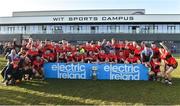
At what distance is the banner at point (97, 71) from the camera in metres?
15.5

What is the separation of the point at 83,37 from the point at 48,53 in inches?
1891

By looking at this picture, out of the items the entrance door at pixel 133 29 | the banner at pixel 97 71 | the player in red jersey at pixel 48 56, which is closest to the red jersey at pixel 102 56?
the banner at pixel 97 71

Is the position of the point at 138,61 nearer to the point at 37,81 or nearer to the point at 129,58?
the point at 129,58

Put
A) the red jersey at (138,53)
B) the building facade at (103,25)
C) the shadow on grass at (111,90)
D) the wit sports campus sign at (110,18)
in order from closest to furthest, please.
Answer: the shadow on grass at (111,90), the red jersey at (138,53), the wit sports campus sign at (110,18), the building facade at (103,25)

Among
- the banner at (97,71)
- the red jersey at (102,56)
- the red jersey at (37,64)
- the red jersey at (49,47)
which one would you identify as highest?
the red jersey at (49,47)

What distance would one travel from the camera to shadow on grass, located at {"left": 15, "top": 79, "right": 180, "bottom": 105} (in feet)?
38.0

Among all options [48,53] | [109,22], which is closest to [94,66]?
[48,53]

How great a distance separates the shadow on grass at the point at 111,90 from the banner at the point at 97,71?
0.58 metres

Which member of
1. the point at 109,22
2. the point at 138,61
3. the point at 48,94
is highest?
the point at 109,22

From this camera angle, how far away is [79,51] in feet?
57.6

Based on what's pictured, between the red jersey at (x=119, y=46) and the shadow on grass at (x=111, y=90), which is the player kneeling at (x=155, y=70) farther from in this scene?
the red jersey at (x=119, y=46)

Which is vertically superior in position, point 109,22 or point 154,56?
point 109,22

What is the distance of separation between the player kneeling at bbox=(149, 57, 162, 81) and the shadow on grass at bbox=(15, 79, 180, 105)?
774 millimetres

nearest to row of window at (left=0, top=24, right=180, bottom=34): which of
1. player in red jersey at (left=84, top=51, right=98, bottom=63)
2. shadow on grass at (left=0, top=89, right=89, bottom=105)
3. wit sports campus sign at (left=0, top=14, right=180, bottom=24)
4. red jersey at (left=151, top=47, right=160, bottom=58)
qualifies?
wit sports campus sign at (left=0, top=14, right=180, bottom=24)
